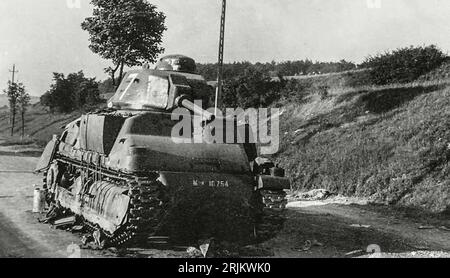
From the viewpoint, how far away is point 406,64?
27969 mm

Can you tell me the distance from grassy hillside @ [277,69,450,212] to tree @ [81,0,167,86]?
7.96m

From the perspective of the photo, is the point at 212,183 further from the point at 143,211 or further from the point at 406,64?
the point at 406,64

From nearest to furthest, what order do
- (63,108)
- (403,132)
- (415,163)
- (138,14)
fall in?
(415,163) < (403,132) < (138,14) < (63,108)

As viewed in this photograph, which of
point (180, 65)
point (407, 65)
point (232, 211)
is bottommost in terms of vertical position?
point (232, 211)

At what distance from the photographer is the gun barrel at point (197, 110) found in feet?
31.4

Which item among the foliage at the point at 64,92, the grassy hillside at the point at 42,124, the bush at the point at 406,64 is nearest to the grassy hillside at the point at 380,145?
the bush at the point at 406,64

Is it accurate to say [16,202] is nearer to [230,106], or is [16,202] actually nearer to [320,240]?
[320,240]

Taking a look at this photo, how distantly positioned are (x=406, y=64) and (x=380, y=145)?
1104 centimetres

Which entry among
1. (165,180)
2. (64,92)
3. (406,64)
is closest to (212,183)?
(165,180)

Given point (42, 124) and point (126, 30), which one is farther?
point (42, 124)

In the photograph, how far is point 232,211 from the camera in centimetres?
883

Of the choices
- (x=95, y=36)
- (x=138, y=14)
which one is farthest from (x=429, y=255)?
(x=95, y=36)

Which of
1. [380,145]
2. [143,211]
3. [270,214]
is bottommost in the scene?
[270,214]
